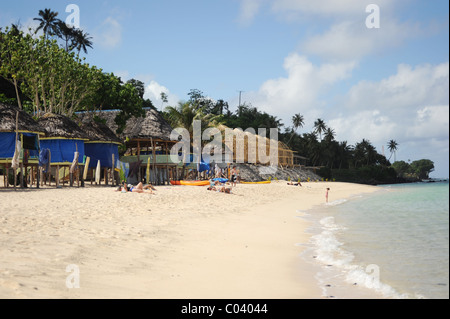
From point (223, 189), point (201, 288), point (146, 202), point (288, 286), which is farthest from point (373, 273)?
point (223, 189)

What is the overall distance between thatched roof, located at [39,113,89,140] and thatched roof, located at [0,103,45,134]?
5.49 ft

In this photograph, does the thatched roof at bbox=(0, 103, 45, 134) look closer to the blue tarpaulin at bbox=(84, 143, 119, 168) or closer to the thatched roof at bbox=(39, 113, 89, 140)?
the thatched roof at bbox=(39, 113, 89, 140)

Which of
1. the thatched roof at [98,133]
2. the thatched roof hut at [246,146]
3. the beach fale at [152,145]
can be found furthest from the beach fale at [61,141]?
the thatched roof hut at [246,146]

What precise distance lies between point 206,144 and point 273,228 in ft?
91.6

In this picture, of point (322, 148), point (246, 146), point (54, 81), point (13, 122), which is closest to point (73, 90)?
point (54, 81)

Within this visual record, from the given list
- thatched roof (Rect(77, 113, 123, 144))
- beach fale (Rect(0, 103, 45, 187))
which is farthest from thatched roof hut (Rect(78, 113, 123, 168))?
beach fale (Rect(0, 103, 45, 187))

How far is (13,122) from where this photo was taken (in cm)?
1984

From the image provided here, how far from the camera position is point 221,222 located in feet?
37.0

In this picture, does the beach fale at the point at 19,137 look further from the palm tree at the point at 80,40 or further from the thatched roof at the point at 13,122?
the palm tree at the point at 80,40

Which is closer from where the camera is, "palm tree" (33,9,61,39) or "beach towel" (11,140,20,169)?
"beach towel" (11,140,20,169)

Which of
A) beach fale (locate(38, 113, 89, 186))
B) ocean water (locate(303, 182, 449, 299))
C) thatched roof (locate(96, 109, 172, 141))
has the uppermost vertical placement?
thatched roof (locate(96, 109, 172, 141))

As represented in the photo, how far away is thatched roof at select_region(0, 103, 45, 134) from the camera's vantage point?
1956 centimetres

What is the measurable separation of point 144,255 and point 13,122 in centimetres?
1654
